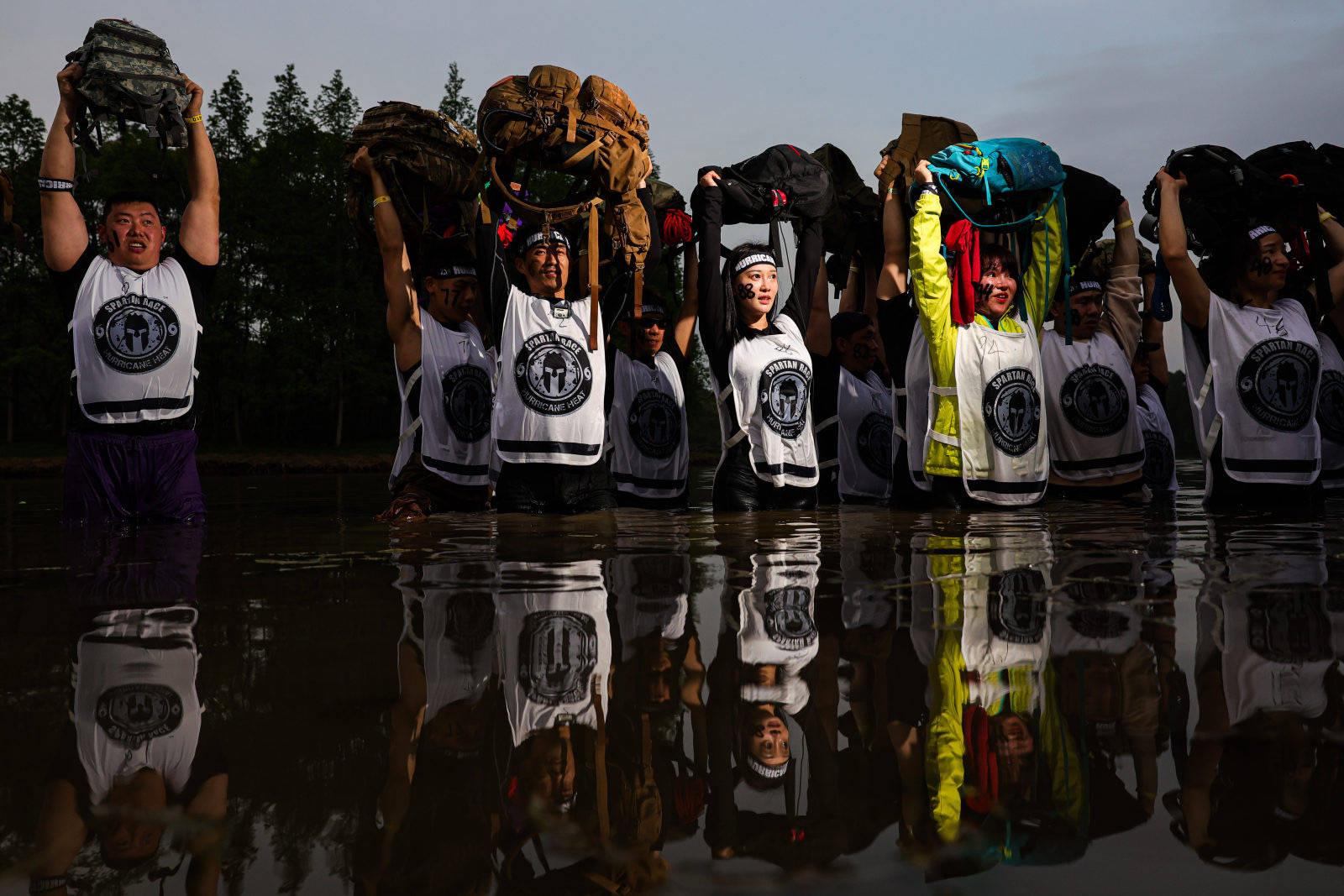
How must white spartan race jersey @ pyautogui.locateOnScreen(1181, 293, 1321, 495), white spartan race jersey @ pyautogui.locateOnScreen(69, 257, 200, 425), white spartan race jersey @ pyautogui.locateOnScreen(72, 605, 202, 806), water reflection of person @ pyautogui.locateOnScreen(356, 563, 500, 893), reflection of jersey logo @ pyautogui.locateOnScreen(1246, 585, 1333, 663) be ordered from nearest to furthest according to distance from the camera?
water reflection of person @ pyautogui.locateOnScreen(356, 563, 500, 893), white spartan race jersey @ pyautogui.locateOnScreen(72, 605, 202, 806), reflection of jersey logo @ pyautogui.locateOnScreen(1246, 585, 1333, 663), white spartan race jersey @ pyautogui.locateOnScreen(69, 257, 200, 425), white spartan race jersey @ pyautogui.locateOnScreen(1181, 293, 1321, 495)

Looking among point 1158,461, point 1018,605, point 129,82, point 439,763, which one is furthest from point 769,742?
point 1158,461

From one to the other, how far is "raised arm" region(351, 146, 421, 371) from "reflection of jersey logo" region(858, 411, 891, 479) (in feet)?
10.8

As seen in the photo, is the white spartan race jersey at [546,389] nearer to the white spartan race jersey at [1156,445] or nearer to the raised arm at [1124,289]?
the raised arm at [1124,289]

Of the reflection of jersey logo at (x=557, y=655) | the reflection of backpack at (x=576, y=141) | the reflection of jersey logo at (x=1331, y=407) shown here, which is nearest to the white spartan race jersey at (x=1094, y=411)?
the reflection of jersey logo at (x=1331, y=407)

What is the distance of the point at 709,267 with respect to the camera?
575 centimetres

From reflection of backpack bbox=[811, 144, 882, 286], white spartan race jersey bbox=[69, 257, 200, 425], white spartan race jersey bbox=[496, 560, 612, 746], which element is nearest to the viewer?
white spartan race jersey bbox=[496, 560, 612, 746]

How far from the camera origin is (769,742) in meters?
1.38

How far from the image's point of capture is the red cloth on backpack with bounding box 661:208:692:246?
7465 millimetres

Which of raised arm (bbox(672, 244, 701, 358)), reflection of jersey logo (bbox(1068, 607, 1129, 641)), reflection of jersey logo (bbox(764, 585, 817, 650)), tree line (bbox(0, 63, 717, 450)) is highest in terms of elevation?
tree line (bbox(0, 63, 717, 450))

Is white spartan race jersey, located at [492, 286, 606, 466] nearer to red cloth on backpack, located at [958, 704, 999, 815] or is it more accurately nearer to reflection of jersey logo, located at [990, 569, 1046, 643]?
reflection of jersey logo, located at [990, 569, 1046, 643]

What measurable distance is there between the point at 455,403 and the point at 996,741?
15.9 feet

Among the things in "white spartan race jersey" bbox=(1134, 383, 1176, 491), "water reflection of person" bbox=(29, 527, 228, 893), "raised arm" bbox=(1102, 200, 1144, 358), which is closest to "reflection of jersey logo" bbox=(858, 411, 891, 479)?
"raised arm" bbox=(1102, 200, 1144, 358)

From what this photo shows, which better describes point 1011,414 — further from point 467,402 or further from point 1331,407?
point 467,402

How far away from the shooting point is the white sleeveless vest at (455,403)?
577 centimetres
